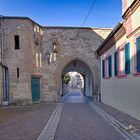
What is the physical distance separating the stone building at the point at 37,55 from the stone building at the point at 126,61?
19.8 feet

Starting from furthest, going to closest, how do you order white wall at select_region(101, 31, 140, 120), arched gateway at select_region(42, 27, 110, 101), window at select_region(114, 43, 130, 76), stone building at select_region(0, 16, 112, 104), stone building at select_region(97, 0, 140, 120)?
1. arched gateway at select_region(42, 27, 110, 101)
2. stone building at select_region(0, 16, 112, 104)
3. window at select_region(114, 43, 130, 76)
4. white wall at select_region(101, 31, 140, 120)
5. stone building at select_region(97, 0, 140, 120)

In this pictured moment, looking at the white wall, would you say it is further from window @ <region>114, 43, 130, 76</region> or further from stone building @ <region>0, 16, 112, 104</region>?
stone building @ <region>0, 16, 112, 104</region>

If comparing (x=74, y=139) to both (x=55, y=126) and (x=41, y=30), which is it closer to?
(x=55, y=126)

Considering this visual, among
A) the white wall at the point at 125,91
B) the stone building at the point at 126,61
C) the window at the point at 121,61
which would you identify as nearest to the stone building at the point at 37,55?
the white wall at the point at 125,91

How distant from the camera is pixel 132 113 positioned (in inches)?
416

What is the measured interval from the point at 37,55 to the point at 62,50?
2.23 meters

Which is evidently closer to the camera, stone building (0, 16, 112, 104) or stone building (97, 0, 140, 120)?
stone building (97, 0, 140, 120)

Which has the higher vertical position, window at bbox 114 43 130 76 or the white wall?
window at bbox 114 43 130 76

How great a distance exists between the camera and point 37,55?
2020 centimetres

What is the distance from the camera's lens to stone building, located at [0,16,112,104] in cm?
1870

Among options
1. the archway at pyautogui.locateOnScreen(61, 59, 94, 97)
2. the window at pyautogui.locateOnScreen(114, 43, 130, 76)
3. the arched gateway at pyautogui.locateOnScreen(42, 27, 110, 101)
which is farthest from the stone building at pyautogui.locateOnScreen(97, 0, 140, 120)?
the archway at pyautogui.locateOnScreen(61, 59, 94, 97)

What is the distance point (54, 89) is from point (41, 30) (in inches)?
191

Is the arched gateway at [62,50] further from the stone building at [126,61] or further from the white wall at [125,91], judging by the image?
the stone building at [126,61]

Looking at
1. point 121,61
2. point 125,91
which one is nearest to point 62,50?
point 121,61
